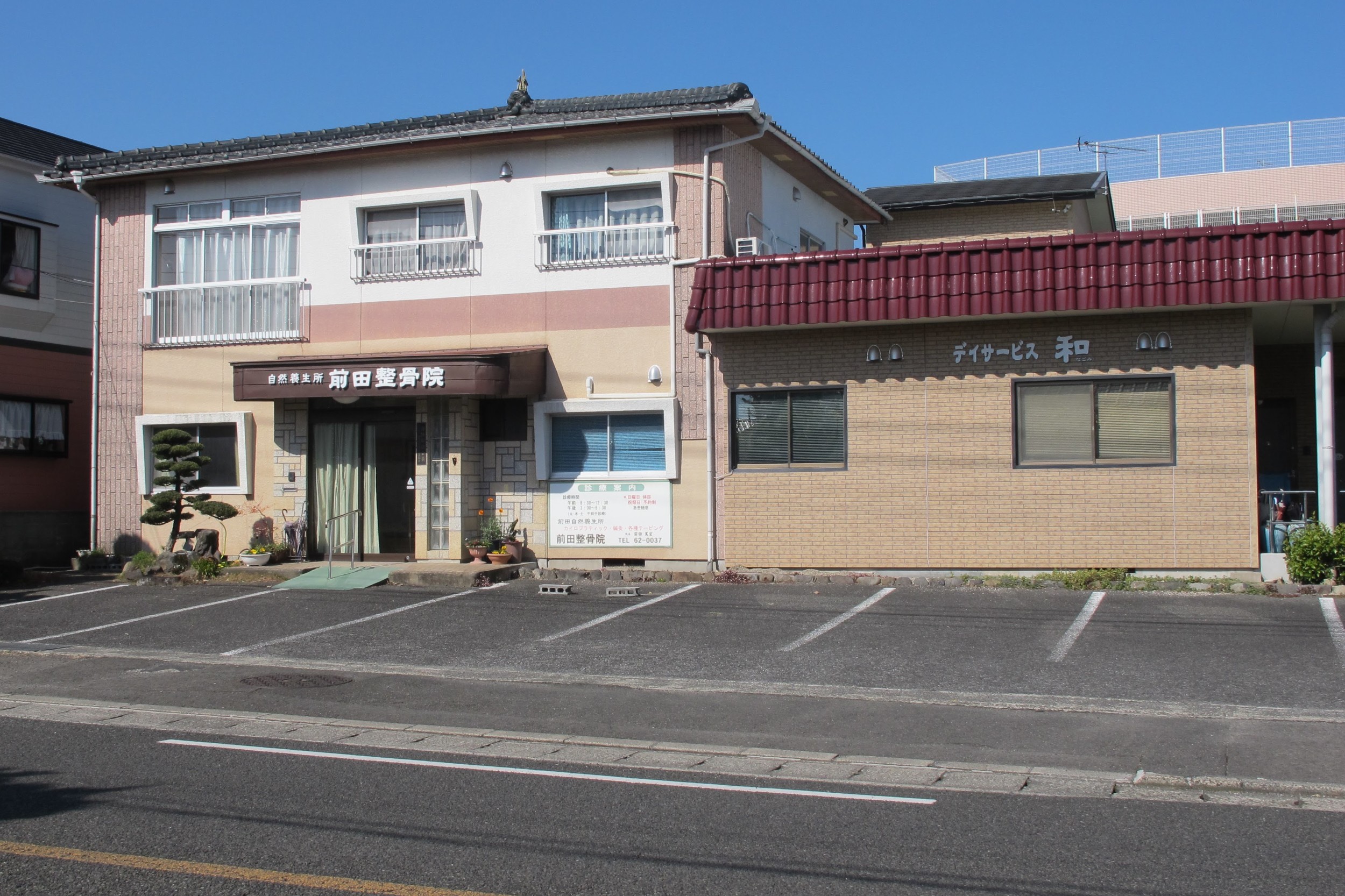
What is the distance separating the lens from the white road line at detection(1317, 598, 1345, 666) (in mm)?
10719

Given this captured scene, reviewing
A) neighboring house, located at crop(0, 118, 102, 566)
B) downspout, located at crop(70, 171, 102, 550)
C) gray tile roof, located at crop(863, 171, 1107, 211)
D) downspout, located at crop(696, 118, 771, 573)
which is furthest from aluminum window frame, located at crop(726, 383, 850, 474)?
neighboring house, located at crop(0, 118, 102, 566)

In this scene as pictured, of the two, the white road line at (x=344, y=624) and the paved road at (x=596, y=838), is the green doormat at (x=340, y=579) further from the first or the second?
the paved road at (x=596, y=838)

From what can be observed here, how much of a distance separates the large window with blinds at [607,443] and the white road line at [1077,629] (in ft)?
20.0

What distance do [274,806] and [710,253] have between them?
1144 centimetres

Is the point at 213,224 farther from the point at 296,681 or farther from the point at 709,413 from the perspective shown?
the point at 296,681

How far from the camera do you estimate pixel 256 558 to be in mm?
17703

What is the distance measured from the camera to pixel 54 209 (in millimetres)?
22578

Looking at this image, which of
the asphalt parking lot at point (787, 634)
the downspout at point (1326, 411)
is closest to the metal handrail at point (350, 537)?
the asphalt parking lot at point (787, 634)

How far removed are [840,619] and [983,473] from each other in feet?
11.4

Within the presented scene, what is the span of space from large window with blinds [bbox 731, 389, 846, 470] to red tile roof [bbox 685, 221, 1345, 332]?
46.5 inches

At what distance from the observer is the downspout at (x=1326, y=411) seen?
1399 centimetres

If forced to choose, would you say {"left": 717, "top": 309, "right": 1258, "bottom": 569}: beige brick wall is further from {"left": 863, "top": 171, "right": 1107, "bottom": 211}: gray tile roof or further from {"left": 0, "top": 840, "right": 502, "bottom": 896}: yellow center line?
{"left": 0, "top": 840, "right": 502, "bottom": 896}: yellow center line

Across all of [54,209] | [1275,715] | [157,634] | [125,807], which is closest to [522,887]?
[125,807]

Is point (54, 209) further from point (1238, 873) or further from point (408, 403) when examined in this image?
point (1238, 873)
